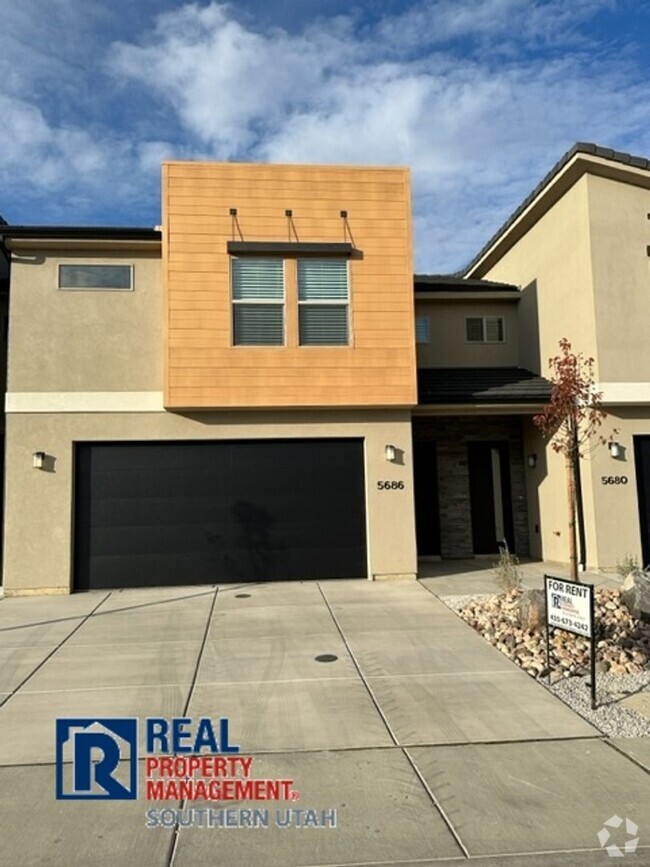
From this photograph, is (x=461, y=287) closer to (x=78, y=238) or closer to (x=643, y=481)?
(x=643, y=481)

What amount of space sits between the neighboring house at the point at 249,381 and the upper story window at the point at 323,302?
0.13 ft

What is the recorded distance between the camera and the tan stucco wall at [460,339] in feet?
48.9

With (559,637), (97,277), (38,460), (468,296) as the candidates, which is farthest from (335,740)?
(468,296)

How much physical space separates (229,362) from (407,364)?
3.28m

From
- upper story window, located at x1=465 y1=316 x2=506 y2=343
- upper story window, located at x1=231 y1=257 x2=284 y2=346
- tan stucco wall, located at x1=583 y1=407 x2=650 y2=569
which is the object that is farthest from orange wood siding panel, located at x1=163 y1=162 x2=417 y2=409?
tan stucco wall, located at x1=583 y1=407 x2=650 y2=569

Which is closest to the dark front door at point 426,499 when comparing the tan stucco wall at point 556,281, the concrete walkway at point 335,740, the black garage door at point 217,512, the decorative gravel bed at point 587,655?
the black garage door at point 217,512

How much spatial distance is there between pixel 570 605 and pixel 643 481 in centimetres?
740

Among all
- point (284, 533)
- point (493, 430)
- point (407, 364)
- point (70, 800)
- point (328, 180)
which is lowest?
point (70, 800)

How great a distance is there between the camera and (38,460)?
11.5 m

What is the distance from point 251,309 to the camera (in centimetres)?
1202

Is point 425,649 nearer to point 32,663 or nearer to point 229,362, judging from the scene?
point 32,663

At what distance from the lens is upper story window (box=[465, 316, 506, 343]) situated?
15.2 m

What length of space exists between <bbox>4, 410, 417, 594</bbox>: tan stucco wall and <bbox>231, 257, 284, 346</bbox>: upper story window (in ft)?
4.76

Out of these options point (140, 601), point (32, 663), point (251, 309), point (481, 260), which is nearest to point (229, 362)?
point (251, 309)
